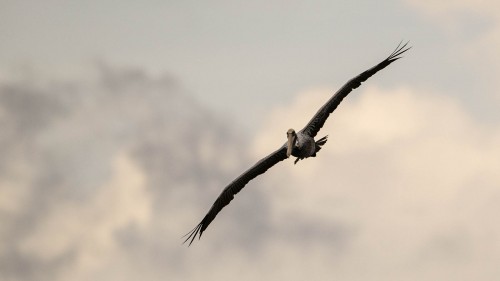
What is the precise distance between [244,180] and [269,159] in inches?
50.9

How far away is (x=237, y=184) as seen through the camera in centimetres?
4603

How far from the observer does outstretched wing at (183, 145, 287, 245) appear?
4544cm

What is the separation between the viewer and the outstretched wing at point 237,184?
149ft

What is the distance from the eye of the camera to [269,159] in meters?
45.5

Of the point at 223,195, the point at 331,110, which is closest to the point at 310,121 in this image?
the point at 331,110

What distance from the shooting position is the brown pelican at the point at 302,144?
146ft

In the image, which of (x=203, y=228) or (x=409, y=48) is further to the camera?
(x=203, y=228)

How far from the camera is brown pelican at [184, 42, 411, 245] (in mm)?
44375

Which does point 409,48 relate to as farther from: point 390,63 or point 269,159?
point 269,159

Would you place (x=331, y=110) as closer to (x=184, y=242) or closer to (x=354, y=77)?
(x=354, y=77)

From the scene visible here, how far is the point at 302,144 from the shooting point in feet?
146

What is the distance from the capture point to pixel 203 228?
4669 cm

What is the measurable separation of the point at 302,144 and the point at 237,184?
314cm

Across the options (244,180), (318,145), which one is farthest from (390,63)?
(244,180)
